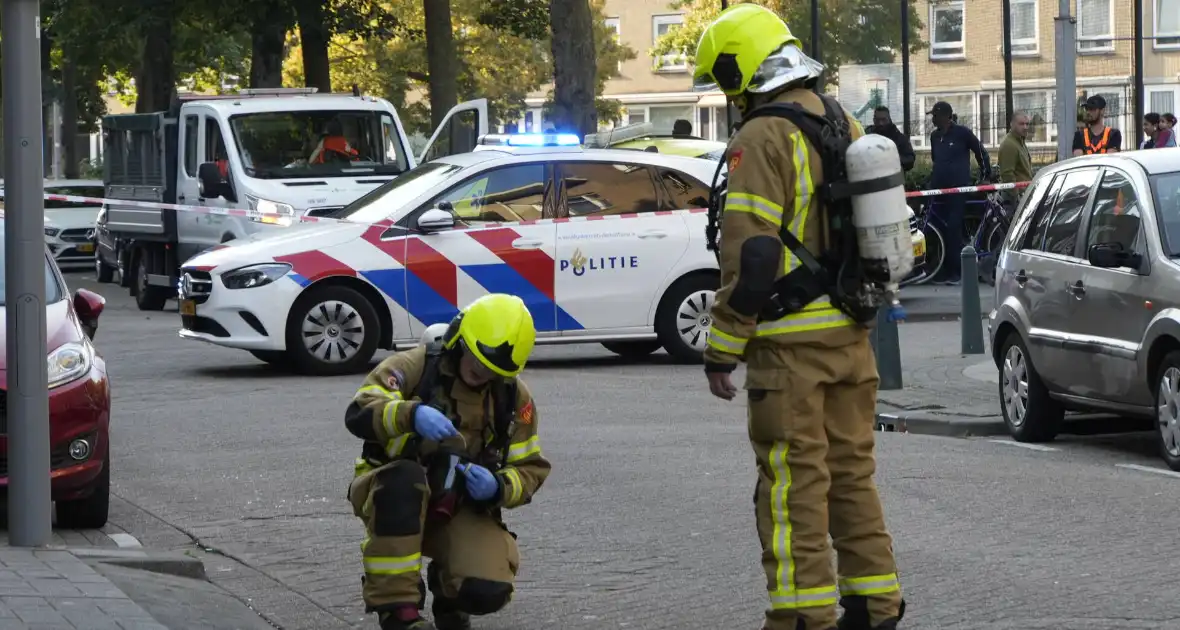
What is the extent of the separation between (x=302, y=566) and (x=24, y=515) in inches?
40.3

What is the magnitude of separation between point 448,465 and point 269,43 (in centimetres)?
2642

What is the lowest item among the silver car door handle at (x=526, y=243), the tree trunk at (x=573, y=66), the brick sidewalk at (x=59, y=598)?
the brick sidewalk at (x=59, y=598)

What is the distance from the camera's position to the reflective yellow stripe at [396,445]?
19.0 ft

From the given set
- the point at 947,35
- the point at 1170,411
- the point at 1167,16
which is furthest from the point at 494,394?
the point at 947,35

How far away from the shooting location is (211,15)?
30844 mm

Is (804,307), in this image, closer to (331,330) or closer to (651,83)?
(331,330)

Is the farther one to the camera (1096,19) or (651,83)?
(651,83)

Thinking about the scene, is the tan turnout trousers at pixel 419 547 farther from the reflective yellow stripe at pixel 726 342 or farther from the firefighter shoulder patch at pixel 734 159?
the firefighter shoulder patch at pixel 734 159

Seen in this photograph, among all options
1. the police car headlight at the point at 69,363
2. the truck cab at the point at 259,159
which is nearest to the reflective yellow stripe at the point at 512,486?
the police car headlight at the point at 69,363

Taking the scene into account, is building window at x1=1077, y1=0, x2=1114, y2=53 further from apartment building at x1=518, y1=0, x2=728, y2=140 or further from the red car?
the red car

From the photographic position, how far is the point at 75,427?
8156mm

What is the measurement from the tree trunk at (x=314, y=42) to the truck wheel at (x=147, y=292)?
24.5ft

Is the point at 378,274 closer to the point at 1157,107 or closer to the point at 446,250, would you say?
the point at 446,250

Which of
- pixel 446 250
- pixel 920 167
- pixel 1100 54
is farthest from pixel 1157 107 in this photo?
pixel 446 250
